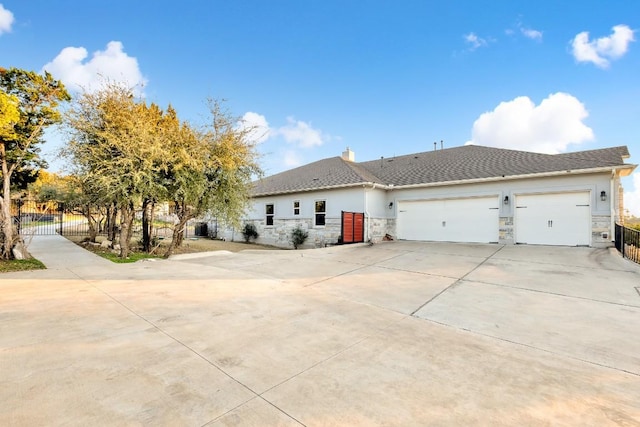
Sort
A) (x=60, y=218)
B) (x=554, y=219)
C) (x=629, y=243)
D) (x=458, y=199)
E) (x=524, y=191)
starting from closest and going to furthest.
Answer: (x=629, y=243) < (x=554, y=219) < (x=524, y=191) < (x=458, y=199) < (x=60, y=218)

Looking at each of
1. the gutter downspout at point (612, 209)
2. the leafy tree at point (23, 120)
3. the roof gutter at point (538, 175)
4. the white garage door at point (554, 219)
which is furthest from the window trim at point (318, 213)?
the gutter downspout at point (612, 209)

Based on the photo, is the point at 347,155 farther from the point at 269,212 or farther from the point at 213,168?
the point at 213,168

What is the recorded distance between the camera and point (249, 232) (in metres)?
18.7

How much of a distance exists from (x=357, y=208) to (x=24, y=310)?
1173cm

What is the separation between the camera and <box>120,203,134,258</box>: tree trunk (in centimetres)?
994

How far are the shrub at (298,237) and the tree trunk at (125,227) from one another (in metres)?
7.94

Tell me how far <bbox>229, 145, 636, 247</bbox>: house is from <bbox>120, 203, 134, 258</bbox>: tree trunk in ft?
26.5

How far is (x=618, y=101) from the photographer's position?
1113 centimetres

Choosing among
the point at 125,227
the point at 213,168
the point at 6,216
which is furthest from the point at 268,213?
the point at 6,216

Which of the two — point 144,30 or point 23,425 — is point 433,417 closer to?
point 23,425

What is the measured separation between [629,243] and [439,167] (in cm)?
776

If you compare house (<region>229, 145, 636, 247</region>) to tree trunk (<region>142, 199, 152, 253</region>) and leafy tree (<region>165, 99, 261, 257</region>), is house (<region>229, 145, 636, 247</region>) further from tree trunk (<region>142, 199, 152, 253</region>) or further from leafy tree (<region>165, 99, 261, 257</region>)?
tree trunk (<region>142, 199, 152, 253</region>)

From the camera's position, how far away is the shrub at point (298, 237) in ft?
51.9

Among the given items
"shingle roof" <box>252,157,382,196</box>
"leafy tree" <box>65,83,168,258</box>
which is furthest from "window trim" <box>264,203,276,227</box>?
"leafy tree" <box>65,83,168,258</box>
